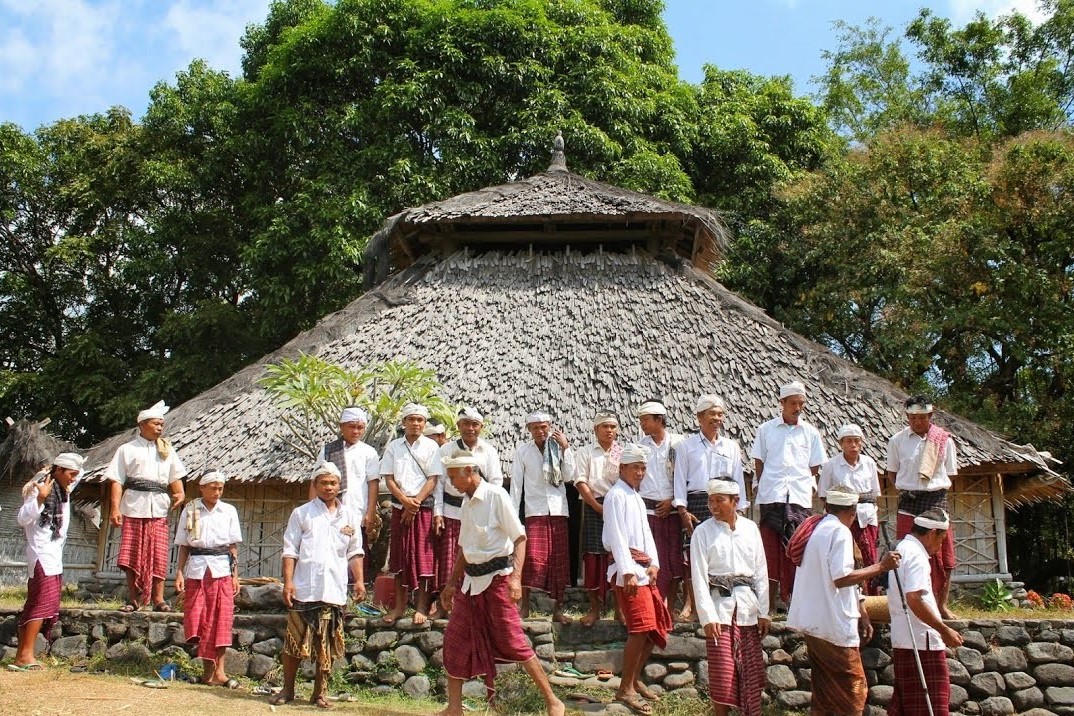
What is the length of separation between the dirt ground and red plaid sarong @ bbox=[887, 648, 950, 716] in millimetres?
2831

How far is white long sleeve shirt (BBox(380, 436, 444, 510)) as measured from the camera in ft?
22.2

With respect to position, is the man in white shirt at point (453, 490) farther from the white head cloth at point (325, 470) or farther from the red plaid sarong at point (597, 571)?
the red plaid sarong at point (597, 571)

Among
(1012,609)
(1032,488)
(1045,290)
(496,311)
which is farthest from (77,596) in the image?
(1045,290)

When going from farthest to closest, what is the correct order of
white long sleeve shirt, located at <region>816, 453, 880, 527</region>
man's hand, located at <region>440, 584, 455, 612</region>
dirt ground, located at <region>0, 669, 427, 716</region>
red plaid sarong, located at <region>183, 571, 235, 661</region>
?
white long sleeve shirt, located at <region>816, 453, 880, 527</region> < red plaid sarong, located at <region>183, 571, 235, 661</region> < man's hand, located at <region>440, 584, 455, 612</region> < dirt ground, located at <region>0, 669, 427, 716</region>

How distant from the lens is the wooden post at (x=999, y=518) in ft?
32.1

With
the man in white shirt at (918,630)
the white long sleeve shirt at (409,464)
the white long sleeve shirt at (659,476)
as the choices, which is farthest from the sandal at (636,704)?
the white long sleeve shirt at (409,464)

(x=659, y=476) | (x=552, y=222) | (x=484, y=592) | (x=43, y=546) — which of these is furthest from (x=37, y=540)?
(x=552, y=222)

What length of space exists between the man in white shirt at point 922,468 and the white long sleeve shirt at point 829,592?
175 cm

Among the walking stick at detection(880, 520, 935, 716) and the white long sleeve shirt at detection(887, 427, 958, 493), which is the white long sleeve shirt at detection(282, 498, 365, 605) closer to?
the walking stick at detection(880, 520, 935, 716)

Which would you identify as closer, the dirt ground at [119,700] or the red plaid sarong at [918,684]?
the red plaid sarong at [918,684]

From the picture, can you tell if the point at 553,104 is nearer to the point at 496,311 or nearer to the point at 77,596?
the point at 496,311

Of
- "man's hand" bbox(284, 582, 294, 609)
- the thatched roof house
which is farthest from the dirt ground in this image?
the thatched roof house

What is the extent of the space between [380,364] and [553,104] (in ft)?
25.1

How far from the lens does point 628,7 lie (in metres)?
19.3
